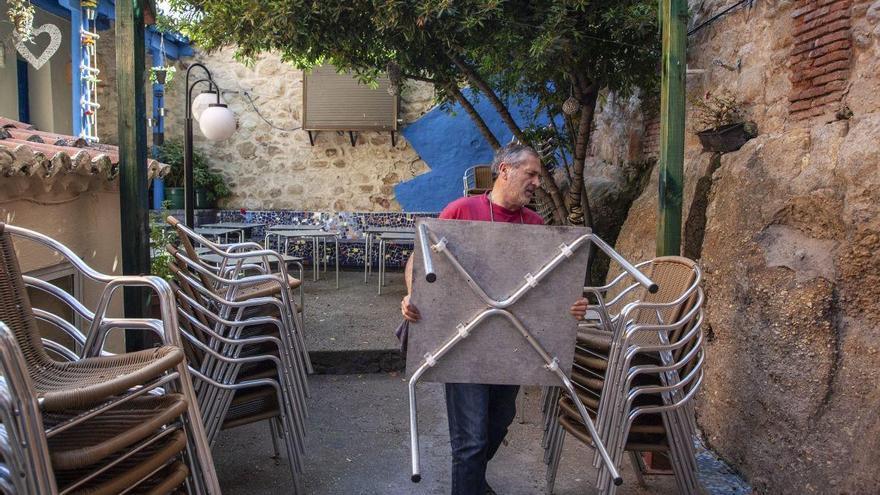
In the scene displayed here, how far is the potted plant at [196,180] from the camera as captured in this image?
1049 cm

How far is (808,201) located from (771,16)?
1.27m

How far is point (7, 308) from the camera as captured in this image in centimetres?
211

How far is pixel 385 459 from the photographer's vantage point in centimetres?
379

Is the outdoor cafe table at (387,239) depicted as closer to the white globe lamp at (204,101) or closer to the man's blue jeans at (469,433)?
the white globe lamp at (204,101)

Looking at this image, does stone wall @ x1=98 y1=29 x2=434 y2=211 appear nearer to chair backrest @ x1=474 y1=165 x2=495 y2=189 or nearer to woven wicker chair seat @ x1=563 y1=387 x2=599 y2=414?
chair backrest @ x1=474 y1=165 x2=495 y2=189

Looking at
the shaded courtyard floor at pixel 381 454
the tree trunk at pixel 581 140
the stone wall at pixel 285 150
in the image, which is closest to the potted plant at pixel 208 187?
the stone wall at pixel 285 150

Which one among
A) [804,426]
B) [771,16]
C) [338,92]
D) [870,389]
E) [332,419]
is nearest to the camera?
[870,389]

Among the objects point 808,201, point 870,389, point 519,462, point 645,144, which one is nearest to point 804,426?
point 870,389

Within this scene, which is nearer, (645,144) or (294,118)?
(645,144)

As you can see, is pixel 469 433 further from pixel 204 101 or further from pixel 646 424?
pixel 204 101

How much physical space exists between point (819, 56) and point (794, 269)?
1.03m

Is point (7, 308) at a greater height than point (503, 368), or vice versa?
point (7, 308)

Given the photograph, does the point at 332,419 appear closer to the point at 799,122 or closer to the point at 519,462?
the point at 519,462

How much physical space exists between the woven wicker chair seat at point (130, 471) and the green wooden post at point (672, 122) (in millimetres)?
2610
